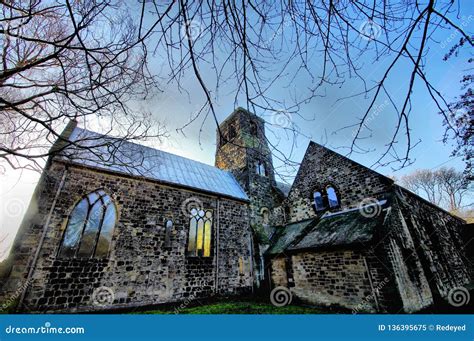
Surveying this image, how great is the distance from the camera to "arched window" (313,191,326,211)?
465 inches

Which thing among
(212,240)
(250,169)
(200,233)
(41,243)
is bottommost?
(41,243)

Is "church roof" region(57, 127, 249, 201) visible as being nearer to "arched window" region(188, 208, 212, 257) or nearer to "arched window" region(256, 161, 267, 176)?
"arched window" region(188, 208, 212, 257)

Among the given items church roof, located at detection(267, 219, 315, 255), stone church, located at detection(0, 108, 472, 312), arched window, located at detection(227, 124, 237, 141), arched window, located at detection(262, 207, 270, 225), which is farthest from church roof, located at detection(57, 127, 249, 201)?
arched window, located at detection(227, 124, 237, 141)

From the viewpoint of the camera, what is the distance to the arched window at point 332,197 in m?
11.2

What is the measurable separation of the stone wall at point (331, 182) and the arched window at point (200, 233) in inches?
212

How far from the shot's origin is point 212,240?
34.8 ft

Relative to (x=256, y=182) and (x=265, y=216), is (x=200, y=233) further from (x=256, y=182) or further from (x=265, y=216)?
(x=256, y=182)

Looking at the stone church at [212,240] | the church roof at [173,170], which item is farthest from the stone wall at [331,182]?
the church roof at [173,170]

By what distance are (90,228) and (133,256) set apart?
1.86m

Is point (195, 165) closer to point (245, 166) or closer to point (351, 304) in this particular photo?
point (245, 166)

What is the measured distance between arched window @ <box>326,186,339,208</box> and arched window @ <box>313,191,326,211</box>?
43 cm

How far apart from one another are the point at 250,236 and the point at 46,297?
873 centimetres

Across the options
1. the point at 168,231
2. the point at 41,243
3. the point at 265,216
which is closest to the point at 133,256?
the point at 168,231

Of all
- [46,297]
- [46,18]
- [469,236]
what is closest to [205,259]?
[46,297]
